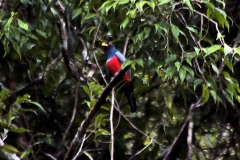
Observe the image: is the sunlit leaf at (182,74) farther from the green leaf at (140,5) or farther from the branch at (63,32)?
the branch at (63,32)

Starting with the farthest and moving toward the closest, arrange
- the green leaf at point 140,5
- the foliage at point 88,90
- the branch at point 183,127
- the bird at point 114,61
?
the bird at point 114,61, the branch at point 183,127, the foliage at point 88,90, the green leaf at point 140,5

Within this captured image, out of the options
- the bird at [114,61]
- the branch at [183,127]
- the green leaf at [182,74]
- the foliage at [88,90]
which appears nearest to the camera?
the green leaf at [182,74]

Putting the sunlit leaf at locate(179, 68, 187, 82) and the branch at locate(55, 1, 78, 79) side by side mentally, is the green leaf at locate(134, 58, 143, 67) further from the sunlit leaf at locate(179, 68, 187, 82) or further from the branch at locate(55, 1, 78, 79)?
the branch at locate(55, 1, 78, 79)

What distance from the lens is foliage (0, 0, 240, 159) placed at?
3664 mm

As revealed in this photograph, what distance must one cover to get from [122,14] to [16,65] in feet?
4.72

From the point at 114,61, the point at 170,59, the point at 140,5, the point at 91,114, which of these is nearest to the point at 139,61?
the point at 170,59

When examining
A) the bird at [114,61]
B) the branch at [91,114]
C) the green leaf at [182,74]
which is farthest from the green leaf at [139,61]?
the bird at [114,61]

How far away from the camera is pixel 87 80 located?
4.41 m

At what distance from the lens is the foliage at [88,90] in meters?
3.66

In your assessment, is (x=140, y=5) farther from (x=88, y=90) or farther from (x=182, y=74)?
(x=88, y=90)

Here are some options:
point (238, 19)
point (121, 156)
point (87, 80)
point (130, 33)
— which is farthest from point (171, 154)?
point (130, 33)

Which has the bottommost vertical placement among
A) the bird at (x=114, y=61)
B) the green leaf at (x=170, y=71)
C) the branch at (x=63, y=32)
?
the bird at (x=114, y=61)

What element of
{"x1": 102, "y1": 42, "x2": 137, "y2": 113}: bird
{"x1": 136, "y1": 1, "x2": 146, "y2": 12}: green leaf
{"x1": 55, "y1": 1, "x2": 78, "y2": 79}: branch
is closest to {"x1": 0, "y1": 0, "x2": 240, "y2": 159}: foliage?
{"x1": 55, "y1": 1, "x2": 78, "y2": 79}: branch

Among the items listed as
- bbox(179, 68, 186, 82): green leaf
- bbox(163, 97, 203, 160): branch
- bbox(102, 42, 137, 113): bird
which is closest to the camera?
bbox(179, 68, 186, 82): green leaf
